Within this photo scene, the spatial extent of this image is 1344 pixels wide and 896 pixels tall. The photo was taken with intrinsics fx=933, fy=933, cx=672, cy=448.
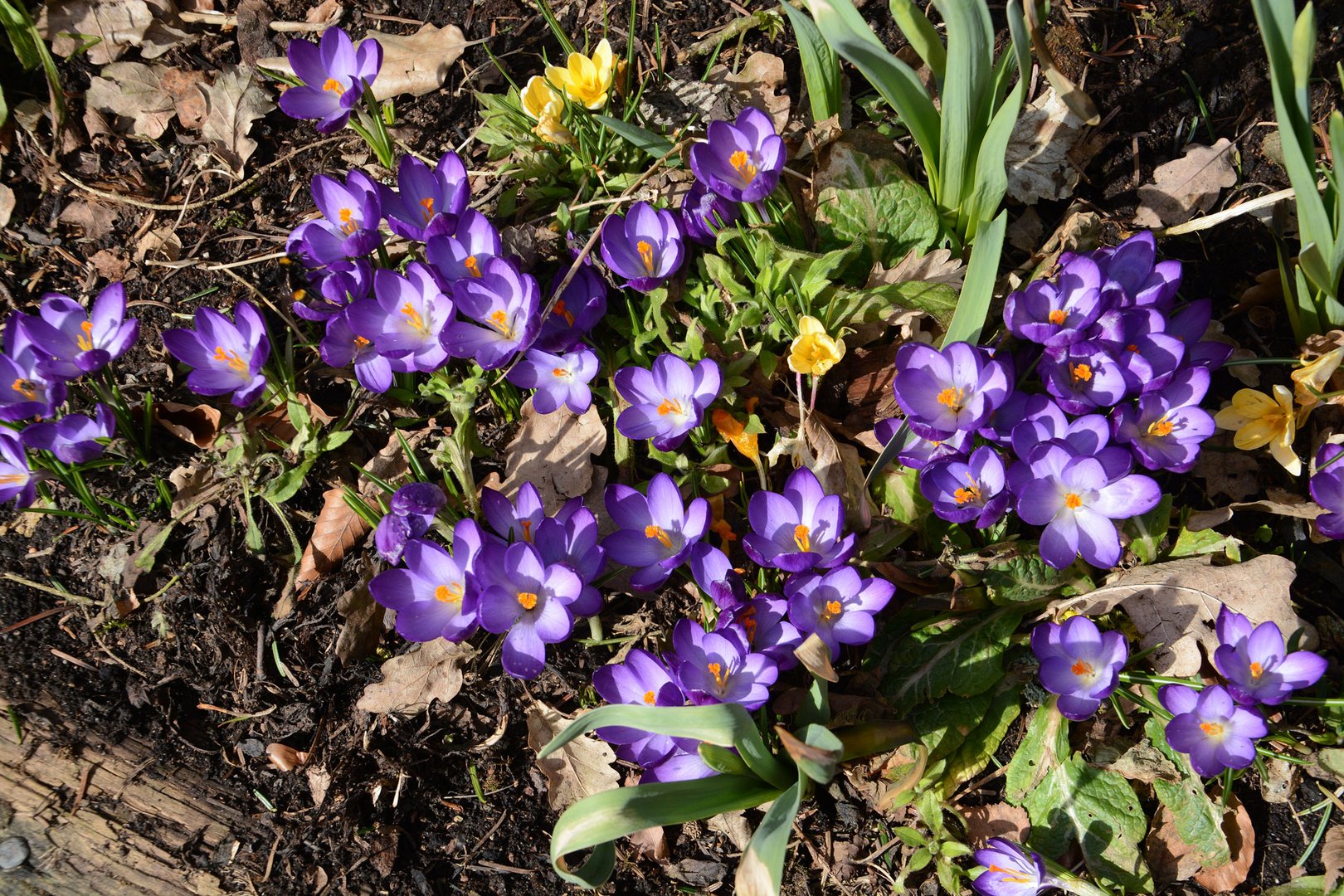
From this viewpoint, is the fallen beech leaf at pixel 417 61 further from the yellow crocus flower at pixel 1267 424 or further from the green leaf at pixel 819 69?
the yellow crocus flower at pixel 1267 424

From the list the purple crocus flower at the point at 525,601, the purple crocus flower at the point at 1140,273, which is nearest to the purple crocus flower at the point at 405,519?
the purple crocus flower at the point at 525,601

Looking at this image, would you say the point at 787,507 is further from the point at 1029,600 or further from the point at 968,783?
the point at 968,783

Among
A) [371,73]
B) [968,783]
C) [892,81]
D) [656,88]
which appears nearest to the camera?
[892,81]

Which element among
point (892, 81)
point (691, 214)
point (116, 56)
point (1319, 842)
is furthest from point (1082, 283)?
point (116, 56)

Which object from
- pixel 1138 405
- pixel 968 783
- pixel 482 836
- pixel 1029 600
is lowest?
pixel 482 836

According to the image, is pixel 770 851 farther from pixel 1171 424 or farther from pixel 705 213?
pixel 705 213

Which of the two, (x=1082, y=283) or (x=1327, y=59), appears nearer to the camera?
(x=1082, y=283)

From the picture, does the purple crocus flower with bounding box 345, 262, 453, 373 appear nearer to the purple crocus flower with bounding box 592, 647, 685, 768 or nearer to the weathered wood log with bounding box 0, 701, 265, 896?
the purple crocus flower with bounding box 592, 647, 685, 768
